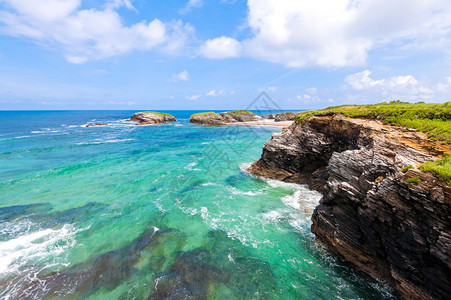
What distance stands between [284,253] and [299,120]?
66.9ft

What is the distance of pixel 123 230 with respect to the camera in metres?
18.9

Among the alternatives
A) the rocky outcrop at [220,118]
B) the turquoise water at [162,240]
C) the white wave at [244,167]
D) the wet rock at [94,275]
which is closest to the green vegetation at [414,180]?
the turquoise water at [162,240]

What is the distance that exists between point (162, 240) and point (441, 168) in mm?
19590

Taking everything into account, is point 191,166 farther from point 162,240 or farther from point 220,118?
point 220,118

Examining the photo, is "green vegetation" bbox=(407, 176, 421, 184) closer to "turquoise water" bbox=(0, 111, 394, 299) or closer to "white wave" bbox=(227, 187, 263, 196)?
"turquoise water" bbox=(0, 111, 394, 299)

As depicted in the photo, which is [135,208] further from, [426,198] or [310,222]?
[426,198]

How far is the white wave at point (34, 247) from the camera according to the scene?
1491cm

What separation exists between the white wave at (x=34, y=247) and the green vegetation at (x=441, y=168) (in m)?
25.8

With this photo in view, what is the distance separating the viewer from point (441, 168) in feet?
33.9

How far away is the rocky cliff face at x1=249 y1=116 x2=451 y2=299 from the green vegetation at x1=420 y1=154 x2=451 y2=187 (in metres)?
0.30

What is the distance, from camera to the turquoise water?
12953 millimetres

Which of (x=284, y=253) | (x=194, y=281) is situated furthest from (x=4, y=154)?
(x=284, y=253)

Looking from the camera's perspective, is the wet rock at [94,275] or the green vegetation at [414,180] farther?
the wet rock at [94,275]

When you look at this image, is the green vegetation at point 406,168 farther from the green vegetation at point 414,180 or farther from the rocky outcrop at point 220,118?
the rocky outcrop at point 220,118
